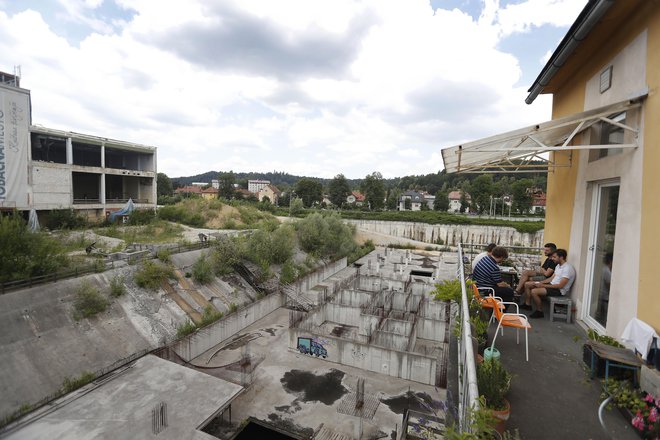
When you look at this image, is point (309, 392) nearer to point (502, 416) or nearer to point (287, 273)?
point (502, 416)

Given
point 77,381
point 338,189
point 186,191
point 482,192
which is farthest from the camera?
point 186,191

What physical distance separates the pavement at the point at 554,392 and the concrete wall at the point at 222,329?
1145 centimetres

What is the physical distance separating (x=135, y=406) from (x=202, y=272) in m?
7.98

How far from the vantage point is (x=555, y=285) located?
5.85m

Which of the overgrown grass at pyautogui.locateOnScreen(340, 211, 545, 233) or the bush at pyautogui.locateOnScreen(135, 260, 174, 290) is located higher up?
the overgrown grass at pyautogui.locateOnScreen(340, 211, 545, 233)

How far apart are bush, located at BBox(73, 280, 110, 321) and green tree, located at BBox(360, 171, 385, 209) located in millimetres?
52304

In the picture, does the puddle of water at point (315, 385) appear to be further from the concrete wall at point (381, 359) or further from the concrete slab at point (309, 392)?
the concrete wall at point (381, 359)

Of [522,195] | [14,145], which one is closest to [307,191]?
[522,195]

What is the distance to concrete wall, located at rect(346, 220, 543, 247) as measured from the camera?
36719mm

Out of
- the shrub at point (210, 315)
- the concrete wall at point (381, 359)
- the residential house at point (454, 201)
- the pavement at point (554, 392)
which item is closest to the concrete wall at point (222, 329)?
the shrub at point (210, 315)

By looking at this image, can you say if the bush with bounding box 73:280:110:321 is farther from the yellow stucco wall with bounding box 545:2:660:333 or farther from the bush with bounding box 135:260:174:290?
the yellow stucco wall with bounding box 545:2:660:333

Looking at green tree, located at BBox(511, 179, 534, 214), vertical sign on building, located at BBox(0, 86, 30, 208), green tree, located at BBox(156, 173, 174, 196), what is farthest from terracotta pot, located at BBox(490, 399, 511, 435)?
green tree, located at BBox(156, 173, 174, 196)

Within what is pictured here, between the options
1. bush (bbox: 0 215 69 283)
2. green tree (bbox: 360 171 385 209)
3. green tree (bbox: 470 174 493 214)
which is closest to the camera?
bush (bbox: 0 215 69 283)

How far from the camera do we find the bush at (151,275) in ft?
46.3
